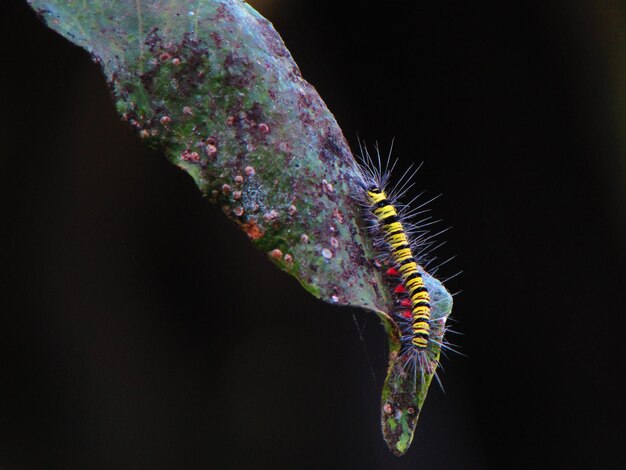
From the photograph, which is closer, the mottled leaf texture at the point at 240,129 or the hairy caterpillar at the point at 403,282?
the mottled leaf texture at the point at 240,129

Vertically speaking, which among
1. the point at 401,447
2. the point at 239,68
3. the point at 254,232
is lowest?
the point at 401,447

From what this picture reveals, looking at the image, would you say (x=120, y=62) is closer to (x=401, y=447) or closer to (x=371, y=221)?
(x=371, y=221)

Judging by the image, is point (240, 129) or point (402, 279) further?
point (402, 279)

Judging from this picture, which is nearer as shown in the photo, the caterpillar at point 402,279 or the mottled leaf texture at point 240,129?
the mottled leaf texture at point 240,129

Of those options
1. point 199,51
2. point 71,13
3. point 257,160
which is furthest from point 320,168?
point 71,13

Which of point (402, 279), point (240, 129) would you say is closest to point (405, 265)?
point (402, 279)

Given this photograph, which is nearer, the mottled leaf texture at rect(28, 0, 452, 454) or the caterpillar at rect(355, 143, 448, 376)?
the mottled leaf texture at rect(28, 0, 452, 454)

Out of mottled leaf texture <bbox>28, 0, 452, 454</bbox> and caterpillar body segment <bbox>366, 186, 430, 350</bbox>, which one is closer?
mottled leaf texture <bbox>28, 0, 452, 454</bbox>

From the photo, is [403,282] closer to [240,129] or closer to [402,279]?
[402,279]
